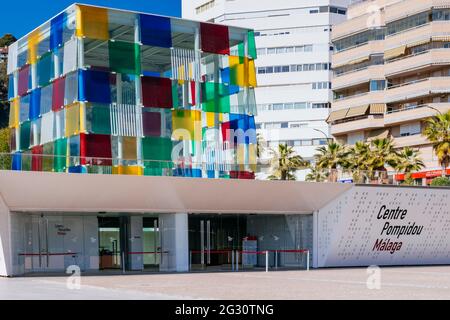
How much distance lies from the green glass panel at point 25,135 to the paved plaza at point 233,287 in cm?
1244

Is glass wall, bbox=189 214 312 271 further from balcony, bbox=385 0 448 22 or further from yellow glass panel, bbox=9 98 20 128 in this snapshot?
balcony, bbox=385 0 448 22

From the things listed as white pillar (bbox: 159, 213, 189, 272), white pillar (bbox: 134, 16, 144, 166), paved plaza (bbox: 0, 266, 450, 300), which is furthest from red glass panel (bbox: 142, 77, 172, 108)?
paved plaza (bbox: 0, 266, 450, 300)

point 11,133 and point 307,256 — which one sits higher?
point 11,133

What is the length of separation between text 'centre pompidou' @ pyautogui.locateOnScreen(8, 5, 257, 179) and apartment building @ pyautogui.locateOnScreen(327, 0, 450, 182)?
41.4 metres

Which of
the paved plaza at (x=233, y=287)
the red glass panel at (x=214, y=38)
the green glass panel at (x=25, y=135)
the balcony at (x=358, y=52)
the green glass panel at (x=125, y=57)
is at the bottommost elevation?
the paved plaza at (x=233, y=287)

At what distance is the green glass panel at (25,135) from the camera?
133 feet

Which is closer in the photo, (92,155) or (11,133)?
(92,155)

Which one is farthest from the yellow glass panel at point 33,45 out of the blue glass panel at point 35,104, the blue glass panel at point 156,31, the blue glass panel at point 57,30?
the blue glass panel at point 156,31

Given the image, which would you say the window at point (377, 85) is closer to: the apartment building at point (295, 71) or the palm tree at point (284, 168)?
the palm tree at point (284, 168)
